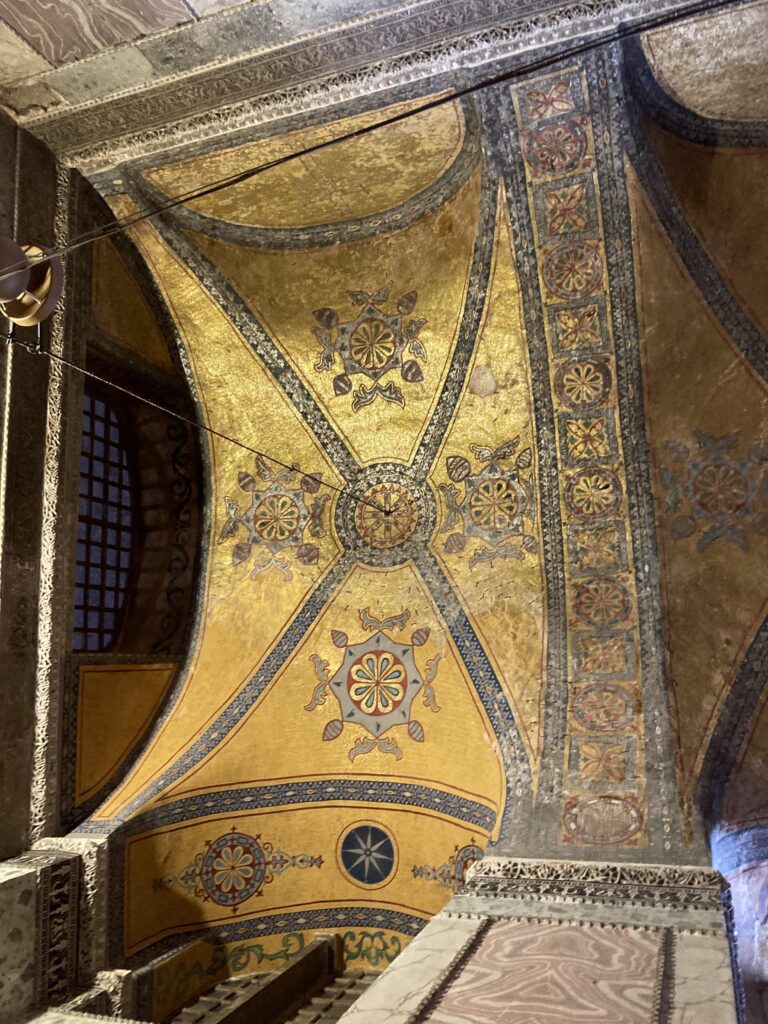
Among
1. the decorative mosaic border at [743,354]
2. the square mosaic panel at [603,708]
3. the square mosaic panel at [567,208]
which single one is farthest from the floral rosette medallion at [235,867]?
the square mosaic panel at [567,208]

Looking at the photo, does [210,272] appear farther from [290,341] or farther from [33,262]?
[33,262]

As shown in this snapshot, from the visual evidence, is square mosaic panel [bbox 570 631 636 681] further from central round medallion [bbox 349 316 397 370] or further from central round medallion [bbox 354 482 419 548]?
central round medallion [bbox 349 316 397 370]

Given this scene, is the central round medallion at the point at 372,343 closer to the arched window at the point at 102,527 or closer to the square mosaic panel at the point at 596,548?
the square mosaic panel at the point at 596,548

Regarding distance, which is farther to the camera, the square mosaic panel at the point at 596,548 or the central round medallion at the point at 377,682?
the central round medallion at the point at 377,682

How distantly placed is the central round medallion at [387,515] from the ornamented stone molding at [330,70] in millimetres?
2454

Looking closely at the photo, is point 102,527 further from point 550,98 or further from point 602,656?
point 550,98

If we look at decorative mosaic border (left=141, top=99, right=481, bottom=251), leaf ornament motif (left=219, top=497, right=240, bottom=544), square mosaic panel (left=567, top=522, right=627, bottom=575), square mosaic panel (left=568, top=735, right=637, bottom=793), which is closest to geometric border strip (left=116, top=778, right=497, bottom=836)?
square mosaic panel (left=568, top=735, right=637, bottom=793)

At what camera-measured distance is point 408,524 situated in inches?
235

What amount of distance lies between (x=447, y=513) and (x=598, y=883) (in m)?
2.45

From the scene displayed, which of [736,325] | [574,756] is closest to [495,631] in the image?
[574,756]

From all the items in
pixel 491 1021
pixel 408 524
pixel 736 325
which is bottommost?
pixel 491 1021

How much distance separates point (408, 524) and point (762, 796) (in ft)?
8.80

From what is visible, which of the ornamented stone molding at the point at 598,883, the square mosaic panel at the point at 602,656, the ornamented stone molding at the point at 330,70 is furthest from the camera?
the square mosaic panel at the point at 602,656

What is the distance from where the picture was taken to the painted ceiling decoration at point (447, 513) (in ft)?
15.9
